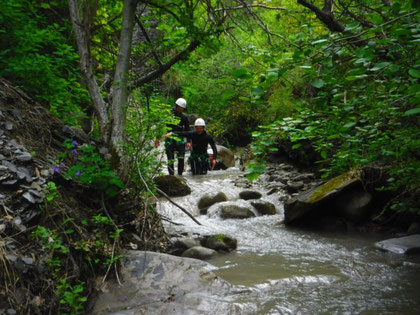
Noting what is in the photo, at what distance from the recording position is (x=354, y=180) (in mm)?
6340

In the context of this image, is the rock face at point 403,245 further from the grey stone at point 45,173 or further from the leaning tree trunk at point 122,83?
the grey stone at point 45,173

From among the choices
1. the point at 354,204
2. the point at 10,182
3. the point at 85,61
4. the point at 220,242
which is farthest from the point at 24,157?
the point at 354,204

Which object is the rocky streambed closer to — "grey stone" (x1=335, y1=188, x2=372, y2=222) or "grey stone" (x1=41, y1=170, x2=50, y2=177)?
"grey stone" (x1=335, y1=188, x2=372, y2=222)

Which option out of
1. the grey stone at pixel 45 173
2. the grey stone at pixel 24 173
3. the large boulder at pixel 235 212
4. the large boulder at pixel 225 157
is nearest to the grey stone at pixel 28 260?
the grey stone at pixel 24 173

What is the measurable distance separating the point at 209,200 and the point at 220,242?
2717mm

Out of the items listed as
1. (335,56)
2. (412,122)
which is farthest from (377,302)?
(335,56)

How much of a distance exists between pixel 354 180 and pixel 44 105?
5.40 metres

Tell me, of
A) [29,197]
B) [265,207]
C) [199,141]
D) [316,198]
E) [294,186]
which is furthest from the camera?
[199,141]

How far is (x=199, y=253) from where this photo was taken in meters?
4.77

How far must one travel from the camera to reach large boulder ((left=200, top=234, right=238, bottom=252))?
16.7 ft

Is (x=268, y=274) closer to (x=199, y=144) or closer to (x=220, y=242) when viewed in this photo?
(x=220, y=242)

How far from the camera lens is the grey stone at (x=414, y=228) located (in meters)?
5.52

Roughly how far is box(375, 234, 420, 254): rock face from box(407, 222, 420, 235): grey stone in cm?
41

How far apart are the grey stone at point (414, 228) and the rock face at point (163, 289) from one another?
3.75 meters
